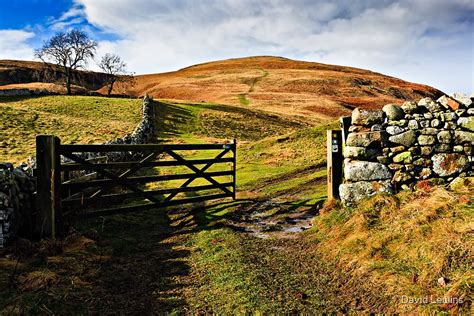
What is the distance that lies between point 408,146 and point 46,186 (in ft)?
30.3

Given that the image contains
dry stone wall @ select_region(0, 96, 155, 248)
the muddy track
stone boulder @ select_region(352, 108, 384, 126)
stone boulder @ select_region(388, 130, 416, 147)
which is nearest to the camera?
dry stone wall @ select_region(0, 96, 155, 248)

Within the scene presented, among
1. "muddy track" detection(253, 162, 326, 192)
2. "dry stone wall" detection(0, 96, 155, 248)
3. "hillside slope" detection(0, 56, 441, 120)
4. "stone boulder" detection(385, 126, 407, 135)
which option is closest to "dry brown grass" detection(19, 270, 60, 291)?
"dry stone wall" detection(0, 96, 155, 248)

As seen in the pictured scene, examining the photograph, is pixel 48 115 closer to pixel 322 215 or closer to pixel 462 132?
pixel 322 215

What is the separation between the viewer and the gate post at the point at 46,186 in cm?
859

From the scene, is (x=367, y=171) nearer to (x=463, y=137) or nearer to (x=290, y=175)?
(x=463, y=137)

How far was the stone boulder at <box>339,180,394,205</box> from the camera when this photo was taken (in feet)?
30.7

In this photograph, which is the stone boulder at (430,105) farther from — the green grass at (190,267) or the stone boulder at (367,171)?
the green grass at (190,267)

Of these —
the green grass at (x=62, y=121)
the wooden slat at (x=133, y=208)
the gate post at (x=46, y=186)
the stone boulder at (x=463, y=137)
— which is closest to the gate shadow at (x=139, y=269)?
the wooden slat at (x=133, y=208)

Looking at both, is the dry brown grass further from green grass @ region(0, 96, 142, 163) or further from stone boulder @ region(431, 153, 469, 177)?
green grass @ region(0, 96, 142, 163)

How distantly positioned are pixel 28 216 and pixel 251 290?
603cm

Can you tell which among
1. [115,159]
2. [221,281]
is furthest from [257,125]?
Answer: [221,281]

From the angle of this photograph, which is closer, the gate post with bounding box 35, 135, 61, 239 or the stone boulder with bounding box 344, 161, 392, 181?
the gate post with bounding box 35, 135, 61, 239

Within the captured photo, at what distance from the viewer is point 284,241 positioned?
342 inches

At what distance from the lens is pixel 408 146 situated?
9.34 meters
